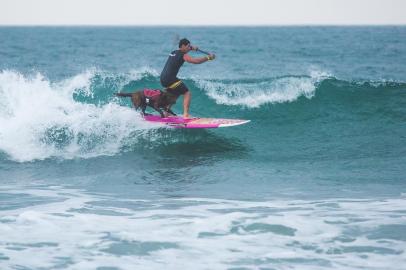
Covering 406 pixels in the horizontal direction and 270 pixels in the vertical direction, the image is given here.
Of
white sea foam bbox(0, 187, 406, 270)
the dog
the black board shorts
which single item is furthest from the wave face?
white sea foam bbox(0, 187, 406, 270)

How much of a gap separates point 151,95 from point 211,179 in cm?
277

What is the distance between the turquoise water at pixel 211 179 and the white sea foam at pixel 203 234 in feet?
0.08

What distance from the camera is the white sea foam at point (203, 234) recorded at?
631 cm

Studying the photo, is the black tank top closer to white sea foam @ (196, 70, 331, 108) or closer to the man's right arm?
the man's right arm

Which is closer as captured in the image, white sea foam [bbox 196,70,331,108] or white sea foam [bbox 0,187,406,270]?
white sea foam [bbox 0,187,406,270]

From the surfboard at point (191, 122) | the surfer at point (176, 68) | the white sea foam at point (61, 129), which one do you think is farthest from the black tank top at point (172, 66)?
the white sea foam at point (61, 129)

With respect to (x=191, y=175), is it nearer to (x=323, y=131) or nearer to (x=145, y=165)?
(x=145, y=165)

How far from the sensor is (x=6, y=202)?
8555 mm

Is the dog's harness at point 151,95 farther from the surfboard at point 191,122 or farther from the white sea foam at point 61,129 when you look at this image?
the white sea foam at point 61,129

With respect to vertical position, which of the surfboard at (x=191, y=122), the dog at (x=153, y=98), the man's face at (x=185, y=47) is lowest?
the surfboard at (x=191, y=122)

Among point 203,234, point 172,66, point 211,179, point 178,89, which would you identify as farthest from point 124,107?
point 203,234

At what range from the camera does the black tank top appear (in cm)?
1138

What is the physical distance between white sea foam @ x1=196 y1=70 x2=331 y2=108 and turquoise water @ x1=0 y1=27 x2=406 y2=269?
58 millimetres

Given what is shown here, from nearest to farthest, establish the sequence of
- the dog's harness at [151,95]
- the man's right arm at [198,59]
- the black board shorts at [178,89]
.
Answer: the man's right arm at [198,59]
the black board shorts at [178,89]
the dog's harness at [151,95]
